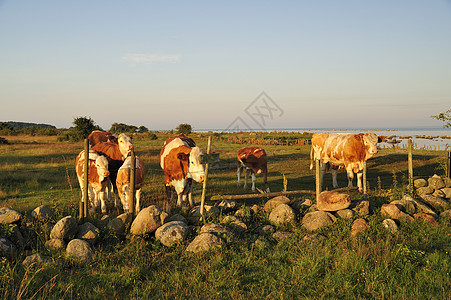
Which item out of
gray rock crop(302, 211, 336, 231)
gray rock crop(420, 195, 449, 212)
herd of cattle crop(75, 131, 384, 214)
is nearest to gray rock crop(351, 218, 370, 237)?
gray rock crop(302, 211, 336, 231)

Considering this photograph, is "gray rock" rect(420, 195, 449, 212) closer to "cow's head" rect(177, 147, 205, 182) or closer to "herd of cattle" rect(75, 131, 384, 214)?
"herd of cattle" rect(75, 131, 384, 214)

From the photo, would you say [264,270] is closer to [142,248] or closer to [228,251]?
[228,251]

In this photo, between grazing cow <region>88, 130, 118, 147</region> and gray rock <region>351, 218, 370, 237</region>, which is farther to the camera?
grazing cow <region>88, 130, 118, 147</region>

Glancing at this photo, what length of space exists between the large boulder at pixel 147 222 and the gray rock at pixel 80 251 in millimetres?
1228

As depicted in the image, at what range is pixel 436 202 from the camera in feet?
34.8

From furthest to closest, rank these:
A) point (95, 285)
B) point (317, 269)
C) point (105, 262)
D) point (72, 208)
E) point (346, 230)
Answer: point (72, 208) → point (346, 230) → point (105, 262) → point (317, 269) → point (95, 285)

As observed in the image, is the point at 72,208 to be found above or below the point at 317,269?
above

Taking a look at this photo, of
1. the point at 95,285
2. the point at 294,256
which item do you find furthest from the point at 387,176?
the point at 95,285

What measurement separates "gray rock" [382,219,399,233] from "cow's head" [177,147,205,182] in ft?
17.6

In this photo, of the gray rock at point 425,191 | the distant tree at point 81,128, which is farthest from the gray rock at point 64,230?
the distant tree at point 81,128

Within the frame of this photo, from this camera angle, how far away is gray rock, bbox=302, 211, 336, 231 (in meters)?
8.60

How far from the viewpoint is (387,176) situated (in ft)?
63.5

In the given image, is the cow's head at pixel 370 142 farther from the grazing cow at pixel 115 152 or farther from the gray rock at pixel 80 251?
the gray rock at pixel 80 251

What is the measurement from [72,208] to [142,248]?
347cm
